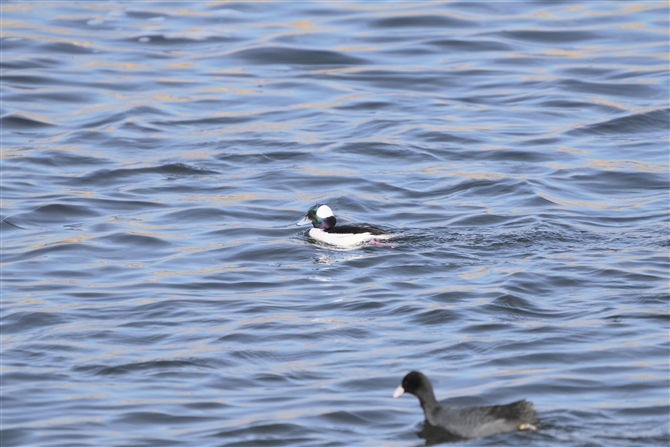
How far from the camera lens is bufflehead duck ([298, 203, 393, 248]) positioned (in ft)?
47.0

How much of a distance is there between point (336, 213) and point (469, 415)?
8007mm

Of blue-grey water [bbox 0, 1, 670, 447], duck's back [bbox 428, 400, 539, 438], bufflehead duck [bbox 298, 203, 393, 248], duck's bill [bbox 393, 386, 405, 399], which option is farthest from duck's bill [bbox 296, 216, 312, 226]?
duck's back [bbox 428, 400, 539, 438]

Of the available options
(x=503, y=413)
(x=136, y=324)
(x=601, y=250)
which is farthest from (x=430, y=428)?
(x=601, y=250)

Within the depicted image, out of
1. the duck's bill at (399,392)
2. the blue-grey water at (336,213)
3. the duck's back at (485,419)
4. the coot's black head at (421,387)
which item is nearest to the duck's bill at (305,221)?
the blue-grey water at (336,213)

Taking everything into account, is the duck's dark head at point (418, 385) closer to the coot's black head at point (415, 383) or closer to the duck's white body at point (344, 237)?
the coot's black head at point (415, 383)

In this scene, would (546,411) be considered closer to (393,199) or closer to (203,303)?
(203,303)

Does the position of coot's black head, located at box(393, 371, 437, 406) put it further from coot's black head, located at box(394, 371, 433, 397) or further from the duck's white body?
the duck's white body

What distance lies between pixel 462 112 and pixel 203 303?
30.5ft

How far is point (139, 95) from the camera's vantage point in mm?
21766

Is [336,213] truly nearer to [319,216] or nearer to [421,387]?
[319,216]

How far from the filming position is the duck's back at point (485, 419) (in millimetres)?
8289

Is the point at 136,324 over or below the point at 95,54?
below

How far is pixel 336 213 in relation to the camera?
A: 16344 mm

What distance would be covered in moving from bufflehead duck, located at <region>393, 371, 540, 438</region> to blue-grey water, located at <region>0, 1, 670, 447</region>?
0.40ft
